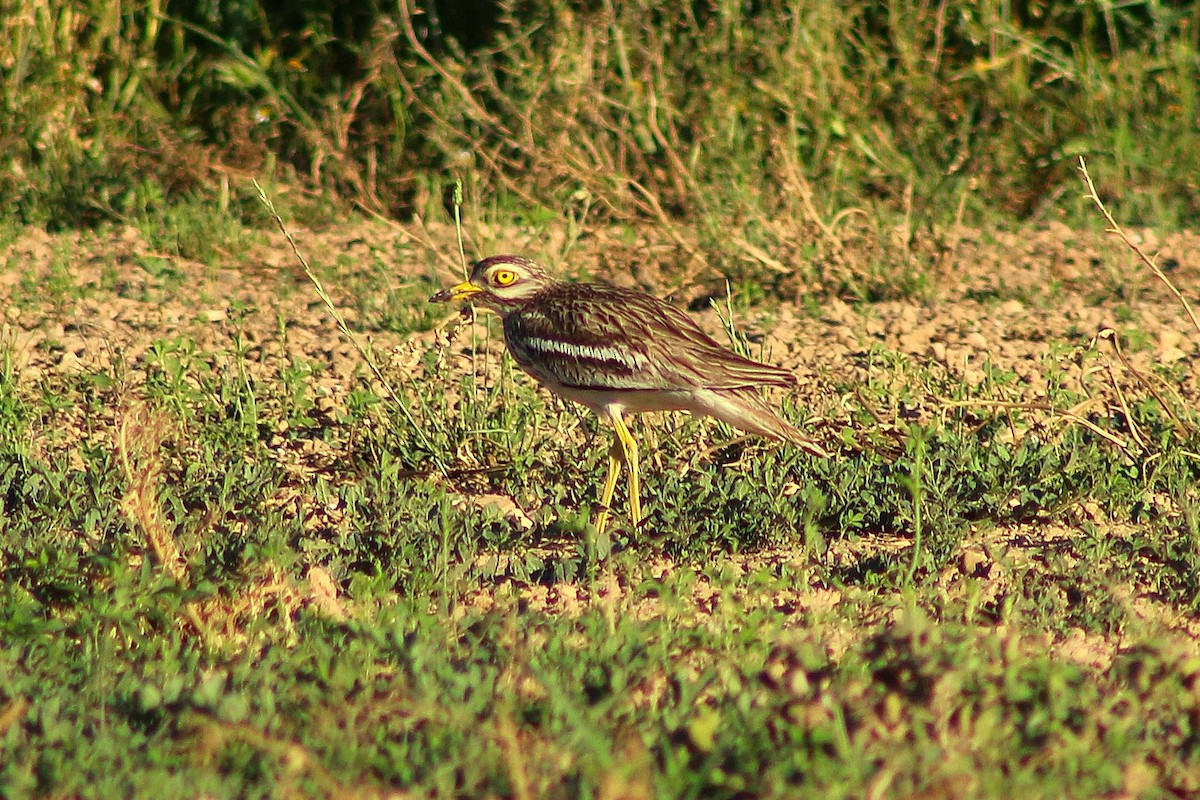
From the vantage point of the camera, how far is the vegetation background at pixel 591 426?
3355 mm

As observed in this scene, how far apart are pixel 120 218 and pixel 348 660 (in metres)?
5.05

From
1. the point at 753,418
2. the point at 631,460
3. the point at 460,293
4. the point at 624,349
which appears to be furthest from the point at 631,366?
the point at 460,293

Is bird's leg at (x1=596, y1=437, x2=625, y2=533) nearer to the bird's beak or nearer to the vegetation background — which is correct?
the vegetation background

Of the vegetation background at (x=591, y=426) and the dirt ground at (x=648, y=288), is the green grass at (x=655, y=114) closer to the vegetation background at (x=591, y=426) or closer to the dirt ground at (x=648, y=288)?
the vegetation background at (x=591, y=426)

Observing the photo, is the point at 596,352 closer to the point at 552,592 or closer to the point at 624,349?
the point at 624,349

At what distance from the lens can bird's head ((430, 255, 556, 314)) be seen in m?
Answer: 5.96

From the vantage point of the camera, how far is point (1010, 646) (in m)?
3.45

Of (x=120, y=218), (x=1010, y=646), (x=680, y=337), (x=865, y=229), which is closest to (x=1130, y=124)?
(x=865, y=229)

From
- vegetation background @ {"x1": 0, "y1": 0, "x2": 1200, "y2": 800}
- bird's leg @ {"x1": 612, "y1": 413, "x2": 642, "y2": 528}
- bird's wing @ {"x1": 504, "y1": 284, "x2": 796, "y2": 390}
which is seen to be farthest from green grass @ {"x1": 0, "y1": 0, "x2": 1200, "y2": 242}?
bird's leg @ {"x1": 612, "y1": 413, "x2": 642, "y2": 528}

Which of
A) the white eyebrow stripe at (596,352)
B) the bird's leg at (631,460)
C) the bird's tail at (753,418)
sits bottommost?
the bird's leg at (631,460)

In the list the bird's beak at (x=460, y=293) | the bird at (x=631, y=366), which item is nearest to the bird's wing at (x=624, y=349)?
Result: the bird at (x=631, y=366)

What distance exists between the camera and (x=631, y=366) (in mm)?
5449

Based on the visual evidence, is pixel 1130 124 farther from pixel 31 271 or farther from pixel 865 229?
pixel 31 271

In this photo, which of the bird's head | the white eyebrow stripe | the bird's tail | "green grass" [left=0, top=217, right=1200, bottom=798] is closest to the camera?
"green grass" [left=0, top=217, right=1200, bottom=798]
